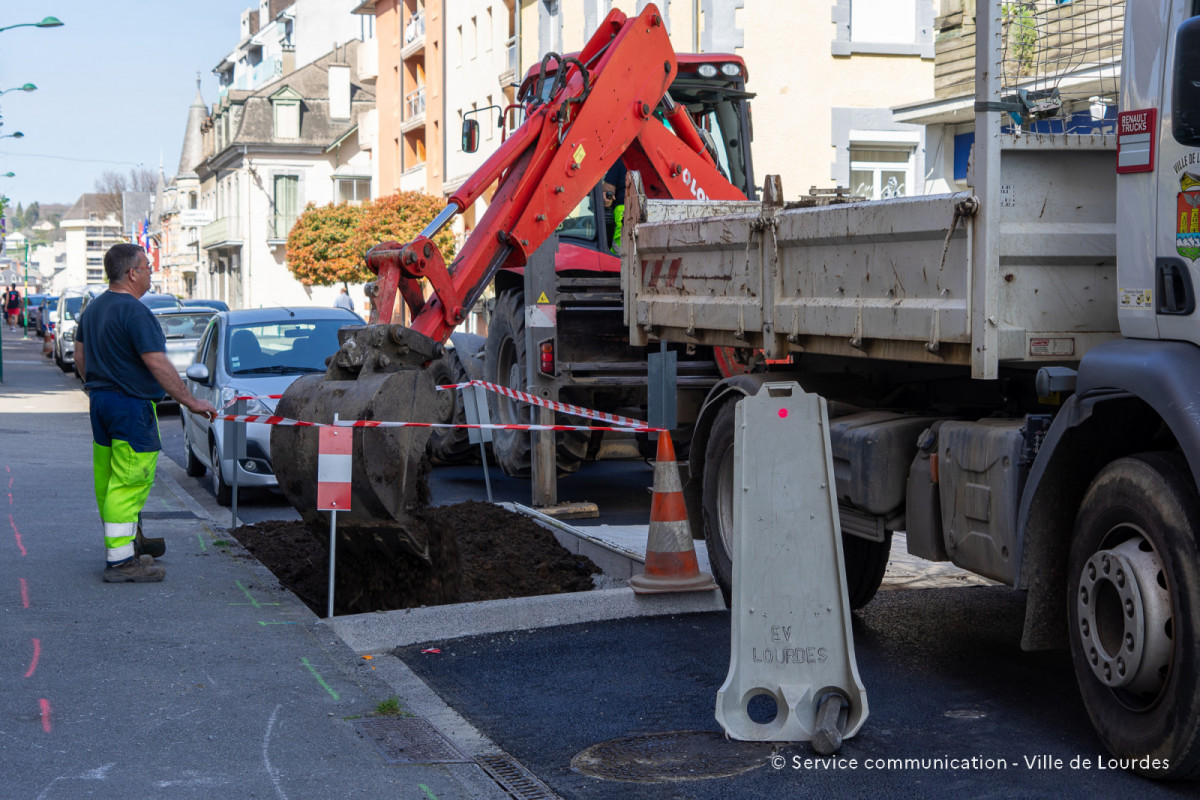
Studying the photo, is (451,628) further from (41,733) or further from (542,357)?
(542,357)

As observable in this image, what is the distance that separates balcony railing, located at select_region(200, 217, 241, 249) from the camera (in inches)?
2869

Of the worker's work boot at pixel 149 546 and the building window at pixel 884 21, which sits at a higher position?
the building window at pixel 884 21

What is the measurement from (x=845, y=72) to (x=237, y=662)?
22.1 meters

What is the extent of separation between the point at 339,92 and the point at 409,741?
Result: 68.4 m

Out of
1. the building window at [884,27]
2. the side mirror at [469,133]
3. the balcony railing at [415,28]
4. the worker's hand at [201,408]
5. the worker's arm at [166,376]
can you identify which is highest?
the balcony railing at [415,28]

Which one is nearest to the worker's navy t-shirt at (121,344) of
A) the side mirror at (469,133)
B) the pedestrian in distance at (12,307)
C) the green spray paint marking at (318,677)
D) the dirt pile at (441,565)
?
the dirt pile at (441,565)

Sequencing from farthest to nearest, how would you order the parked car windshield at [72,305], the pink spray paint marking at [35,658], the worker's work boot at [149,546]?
the parked car windshield at [72,305]
the worker's work boot at [149,546]
the pink spray paint marking at [35,658]

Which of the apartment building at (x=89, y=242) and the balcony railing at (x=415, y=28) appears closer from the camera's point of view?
the balcony railing at (x=415, y=28)

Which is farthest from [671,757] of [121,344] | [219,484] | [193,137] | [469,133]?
[193,137]

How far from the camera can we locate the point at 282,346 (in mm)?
13578

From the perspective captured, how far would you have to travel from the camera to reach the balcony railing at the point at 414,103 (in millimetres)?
51875

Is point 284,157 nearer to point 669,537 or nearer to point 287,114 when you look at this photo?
point 287,114

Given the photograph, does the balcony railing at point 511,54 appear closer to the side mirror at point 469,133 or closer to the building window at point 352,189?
the building window at point 352,189

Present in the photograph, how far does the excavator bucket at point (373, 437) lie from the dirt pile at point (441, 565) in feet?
0.72
